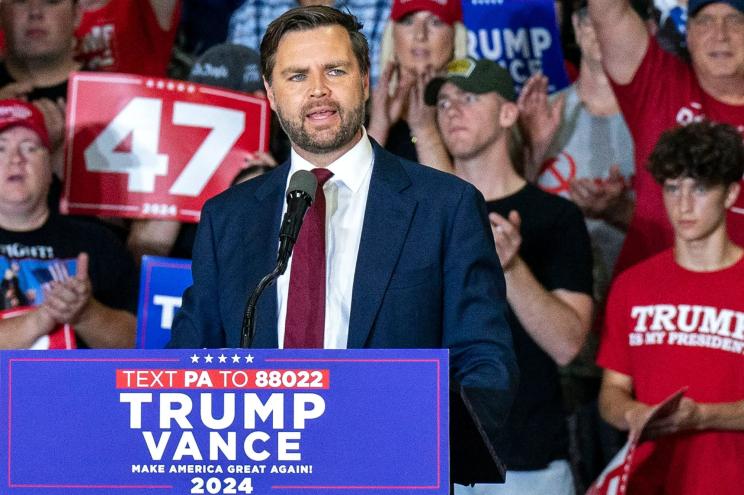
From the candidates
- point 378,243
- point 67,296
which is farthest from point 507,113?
point 378,243

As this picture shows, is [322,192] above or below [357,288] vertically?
above

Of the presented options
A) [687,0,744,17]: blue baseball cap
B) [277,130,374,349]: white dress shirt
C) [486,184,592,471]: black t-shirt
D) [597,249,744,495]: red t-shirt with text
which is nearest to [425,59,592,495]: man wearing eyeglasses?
[486,184,592,471]: black t-shirt

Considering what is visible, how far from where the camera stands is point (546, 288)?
415 centimetres

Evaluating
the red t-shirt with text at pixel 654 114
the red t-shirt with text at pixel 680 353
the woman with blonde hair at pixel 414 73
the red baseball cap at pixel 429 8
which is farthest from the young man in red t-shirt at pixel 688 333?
the red baseball cap at pixel 429 8

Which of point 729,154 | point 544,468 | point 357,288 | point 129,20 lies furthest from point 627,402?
point 129,20

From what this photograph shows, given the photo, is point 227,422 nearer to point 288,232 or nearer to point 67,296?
point 288,232

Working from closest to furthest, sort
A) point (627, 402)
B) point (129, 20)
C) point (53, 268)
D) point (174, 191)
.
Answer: point (627, 402) < point (53, 268) < point (174, 191) < point (129, 20)

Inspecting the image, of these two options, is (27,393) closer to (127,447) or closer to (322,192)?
(127,447)

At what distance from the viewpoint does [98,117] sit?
4.48 meters

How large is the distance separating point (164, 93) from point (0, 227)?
0.71 metres

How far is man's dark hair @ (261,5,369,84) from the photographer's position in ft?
8.23

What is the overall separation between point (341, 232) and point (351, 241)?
0.03m

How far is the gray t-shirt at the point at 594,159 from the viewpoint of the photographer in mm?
4676

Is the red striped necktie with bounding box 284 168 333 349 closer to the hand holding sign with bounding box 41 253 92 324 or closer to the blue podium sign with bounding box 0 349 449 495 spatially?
the blue podium sign with bounding box 0 349 449 495
